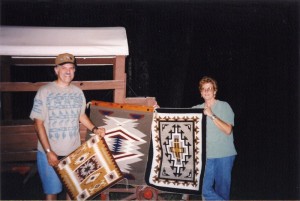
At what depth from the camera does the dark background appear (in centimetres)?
922

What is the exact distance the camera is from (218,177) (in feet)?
14.5

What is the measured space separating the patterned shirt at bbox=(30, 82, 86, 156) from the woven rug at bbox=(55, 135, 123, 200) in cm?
26

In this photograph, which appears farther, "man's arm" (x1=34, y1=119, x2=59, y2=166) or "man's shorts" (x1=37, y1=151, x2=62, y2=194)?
"man's shorts" (x1=37, y1=151, x2=62, y2=194)

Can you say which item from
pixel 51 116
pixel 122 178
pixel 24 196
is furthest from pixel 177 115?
pixel 24 196

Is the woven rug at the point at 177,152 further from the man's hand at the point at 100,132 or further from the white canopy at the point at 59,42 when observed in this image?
the white canopy at the point at 59,42

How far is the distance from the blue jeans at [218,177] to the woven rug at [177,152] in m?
0.09

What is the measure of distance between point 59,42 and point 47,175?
7.06 feet

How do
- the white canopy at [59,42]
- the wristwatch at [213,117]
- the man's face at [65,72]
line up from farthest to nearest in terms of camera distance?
1. the white canopy at [59,42]
2. the wristwatch at [213,117]
3. the man's face at [65,72]

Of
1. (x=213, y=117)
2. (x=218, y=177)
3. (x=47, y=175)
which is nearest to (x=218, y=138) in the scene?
(x=213, y=117)

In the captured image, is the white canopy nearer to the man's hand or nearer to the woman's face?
the man's hand

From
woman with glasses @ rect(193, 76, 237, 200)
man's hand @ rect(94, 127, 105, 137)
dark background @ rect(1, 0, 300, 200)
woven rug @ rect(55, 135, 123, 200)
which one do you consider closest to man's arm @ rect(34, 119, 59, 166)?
woven rug @ rect(55, 135, 123, 200)

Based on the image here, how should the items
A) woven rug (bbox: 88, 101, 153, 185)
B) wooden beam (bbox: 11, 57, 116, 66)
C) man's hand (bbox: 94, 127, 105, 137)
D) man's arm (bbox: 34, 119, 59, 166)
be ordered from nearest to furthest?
man's arm (bbox: 34, 119, 59, 166) < man's hand (bbox: 94, 127, 105, 137) < woven rug (bbox: 88, 101, 153, 185) < wooden beam (bbox: 11, 57, 116, 66)

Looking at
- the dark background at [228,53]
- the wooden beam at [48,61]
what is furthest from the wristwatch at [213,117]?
the dark background at [228,53]

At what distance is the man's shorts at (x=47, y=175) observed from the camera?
3.94 m
